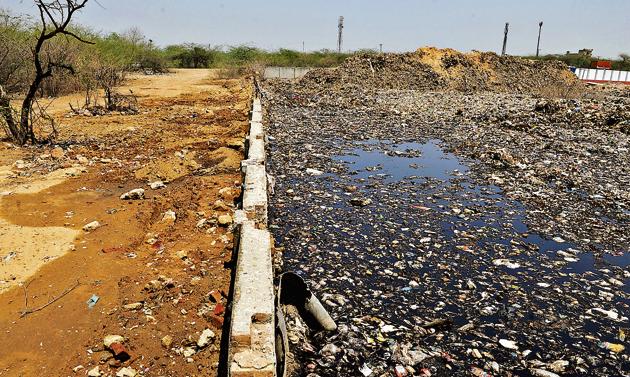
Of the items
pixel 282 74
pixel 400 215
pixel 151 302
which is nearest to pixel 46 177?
pixel 151 302

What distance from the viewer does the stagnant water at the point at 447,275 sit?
8.74ft

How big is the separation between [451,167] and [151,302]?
5469mm

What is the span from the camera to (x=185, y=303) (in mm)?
2871

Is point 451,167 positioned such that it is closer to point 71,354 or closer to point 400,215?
point 400,215

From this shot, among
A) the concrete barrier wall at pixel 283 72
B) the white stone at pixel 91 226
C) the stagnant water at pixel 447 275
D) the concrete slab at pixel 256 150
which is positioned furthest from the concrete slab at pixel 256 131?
the concrete barrier wall at pixel 283 72

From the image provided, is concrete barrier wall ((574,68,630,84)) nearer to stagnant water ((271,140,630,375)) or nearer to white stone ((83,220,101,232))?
stagnant water ((271,140,630,375))

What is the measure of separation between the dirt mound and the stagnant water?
15.8 metres

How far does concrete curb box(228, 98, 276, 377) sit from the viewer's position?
78.7 inches

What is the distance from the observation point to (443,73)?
74.0 feet

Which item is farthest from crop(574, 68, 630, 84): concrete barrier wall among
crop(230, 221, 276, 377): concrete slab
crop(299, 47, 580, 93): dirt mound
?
crop(230, 221, 276, 377): concrete slab

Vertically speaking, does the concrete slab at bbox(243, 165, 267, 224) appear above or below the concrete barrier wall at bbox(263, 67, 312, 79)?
below

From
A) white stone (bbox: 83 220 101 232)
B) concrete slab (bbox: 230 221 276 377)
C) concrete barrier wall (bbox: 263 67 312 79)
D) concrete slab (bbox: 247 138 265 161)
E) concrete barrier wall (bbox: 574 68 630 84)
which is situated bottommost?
white stone (bbox: 83 220 101 232)

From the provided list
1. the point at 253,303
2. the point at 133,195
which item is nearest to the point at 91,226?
the point at 133,195

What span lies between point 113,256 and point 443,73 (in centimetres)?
2223
